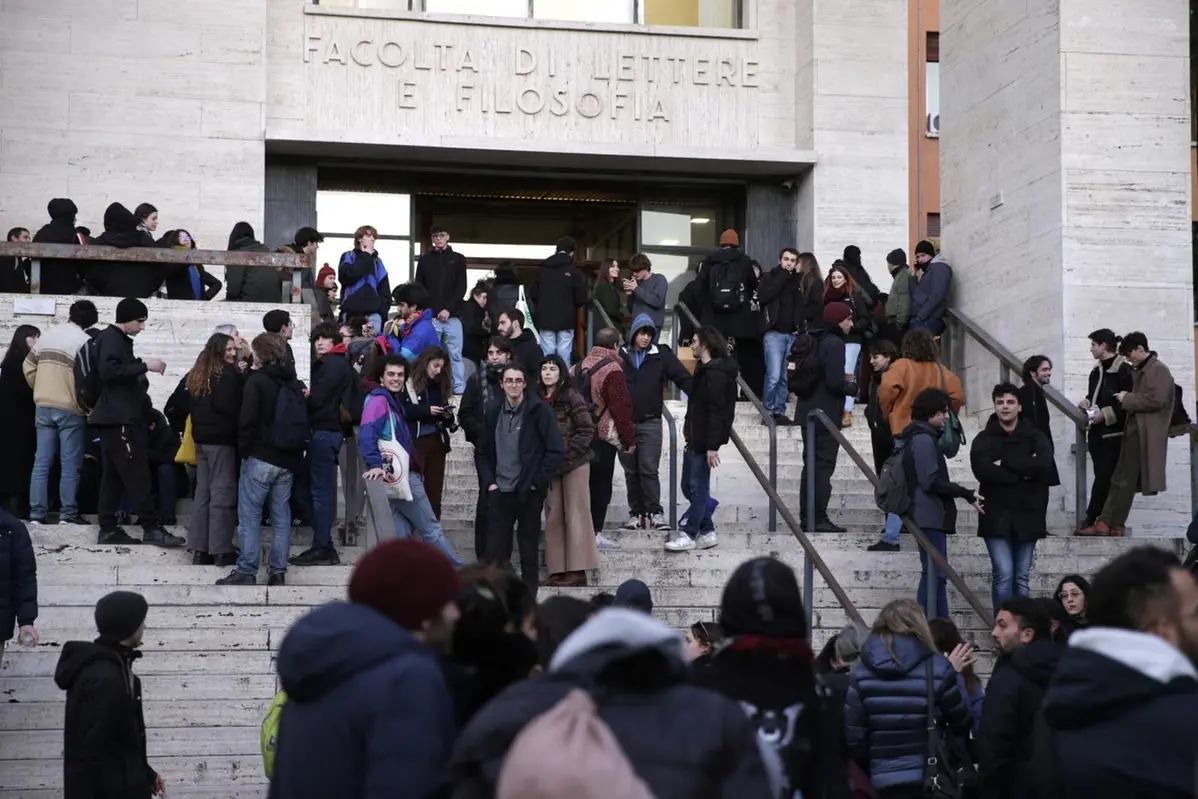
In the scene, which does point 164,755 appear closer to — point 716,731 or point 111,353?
point 111,353

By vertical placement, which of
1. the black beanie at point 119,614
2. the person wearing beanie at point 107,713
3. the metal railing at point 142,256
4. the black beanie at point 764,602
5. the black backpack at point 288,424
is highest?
the metal railing at point 142,256

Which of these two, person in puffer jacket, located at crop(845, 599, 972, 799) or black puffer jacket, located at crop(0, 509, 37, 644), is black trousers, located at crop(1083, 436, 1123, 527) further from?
black puffer jacket, located at crop(0, 509, 37, 644)

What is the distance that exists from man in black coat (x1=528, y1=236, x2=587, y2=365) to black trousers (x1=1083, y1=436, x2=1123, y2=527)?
189 inches

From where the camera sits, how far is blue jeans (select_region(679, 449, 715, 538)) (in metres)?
13.1

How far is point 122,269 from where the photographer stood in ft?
52.9

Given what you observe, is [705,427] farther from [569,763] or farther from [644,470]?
[569,763]

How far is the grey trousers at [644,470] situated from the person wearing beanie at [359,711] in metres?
9.07

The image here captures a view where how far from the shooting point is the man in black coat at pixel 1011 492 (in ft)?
39.7

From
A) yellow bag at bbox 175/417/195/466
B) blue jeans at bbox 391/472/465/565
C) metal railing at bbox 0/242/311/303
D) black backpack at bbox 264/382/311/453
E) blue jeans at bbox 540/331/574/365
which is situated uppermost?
metal railing at bbox 0/242/311/303

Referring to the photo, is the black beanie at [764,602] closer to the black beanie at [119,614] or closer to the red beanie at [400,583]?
the red beanie at [400,583]

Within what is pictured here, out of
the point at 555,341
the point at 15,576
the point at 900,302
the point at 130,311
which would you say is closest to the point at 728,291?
the point at 900,302

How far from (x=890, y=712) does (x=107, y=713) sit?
3.13 metres

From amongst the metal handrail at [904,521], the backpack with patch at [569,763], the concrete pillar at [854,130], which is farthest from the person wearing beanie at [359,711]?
the concrete pillar at [854,130]

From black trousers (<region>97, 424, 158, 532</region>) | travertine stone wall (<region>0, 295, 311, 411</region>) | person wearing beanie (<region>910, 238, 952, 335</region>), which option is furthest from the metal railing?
person wearing beanie (<region>910, 238, 952, 335</region>)
